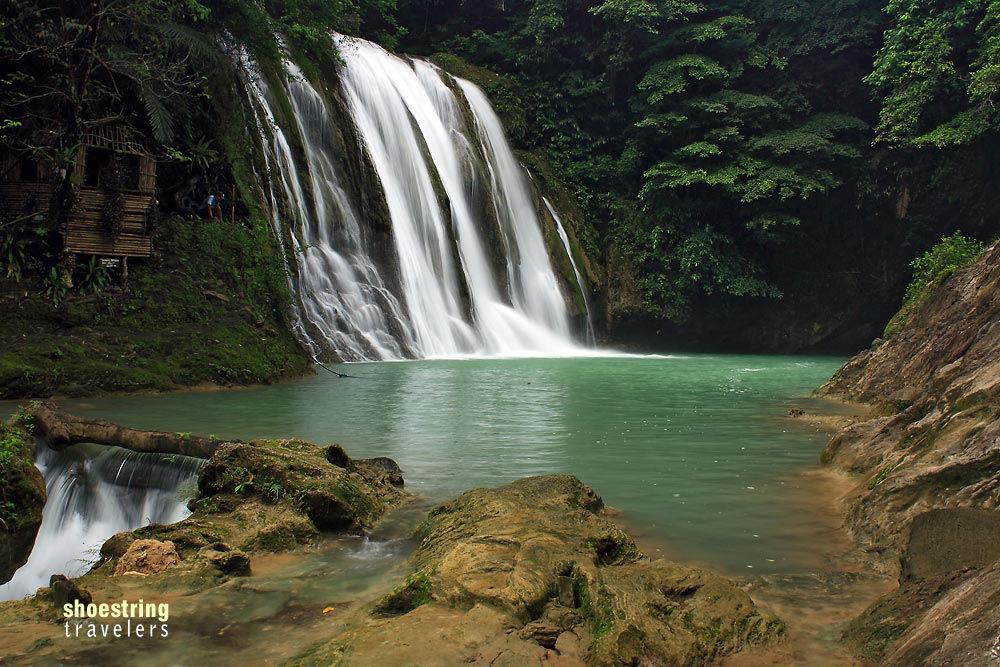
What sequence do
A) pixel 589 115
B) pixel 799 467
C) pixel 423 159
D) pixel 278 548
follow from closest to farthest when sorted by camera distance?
1. pixel 278 548
2. pixel 799 467
3. pixel 423 159
4. pixel 589 115

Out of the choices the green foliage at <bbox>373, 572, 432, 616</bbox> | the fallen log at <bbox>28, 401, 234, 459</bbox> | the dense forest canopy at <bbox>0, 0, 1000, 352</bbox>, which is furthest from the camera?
the dense forest canopy at <bbox>0, 0, 1000, 352</bbox>

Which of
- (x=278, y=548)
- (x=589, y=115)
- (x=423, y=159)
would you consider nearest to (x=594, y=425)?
(x=278, y=548)

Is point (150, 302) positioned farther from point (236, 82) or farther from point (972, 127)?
point (972, 127)

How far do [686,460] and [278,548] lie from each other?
3796 millimetres

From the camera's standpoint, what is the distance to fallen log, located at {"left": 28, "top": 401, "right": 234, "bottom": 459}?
5.53 metres

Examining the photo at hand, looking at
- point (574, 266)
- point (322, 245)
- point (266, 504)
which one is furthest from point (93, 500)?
point (574, 266)

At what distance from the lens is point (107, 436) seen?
582 centimetres

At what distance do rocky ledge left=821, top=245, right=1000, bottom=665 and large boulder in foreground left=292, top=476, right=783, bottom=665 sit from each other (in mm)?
592

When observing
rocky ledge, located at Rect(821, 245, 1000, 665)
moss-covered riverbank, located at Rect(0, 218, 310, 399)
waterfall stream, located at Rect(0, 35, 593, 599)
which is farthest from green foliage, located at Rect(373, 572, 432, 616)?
waterfall stream, located at Rect(0, 35, 593, 599)

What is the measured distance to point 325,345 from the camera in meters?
15.1

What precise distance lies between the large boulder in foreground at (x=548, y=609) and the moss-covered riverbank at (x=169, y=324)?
306 inches

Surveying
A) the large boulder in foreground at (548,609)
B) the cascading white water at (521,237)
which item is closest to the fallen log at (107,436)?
the large boulder in foreground at (548,609)

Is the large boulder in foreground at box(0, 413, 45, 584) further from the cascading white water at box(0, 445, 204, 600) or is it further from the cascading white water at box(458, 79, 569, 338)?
the cascading white water at box(458, 79, 569, 338)

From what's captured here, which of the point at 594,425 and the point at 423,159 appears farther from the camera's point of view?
the point at 423,159
